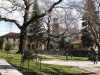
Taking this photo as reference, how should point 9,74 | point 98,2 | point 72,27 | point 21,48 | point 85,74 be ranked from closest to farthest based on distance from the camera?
point 9,74 < point 85,74 < point 98,2 < point 21,48 < point 72,27

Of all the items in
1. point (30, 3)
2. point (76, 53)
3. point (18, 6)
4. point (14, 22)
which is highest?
point (30, 3)

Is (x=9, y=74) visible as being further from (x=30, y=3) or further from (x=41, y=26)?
(x=41, y=26)

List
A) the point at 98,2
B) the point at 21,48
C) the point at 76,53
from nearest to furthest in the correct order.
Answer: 1. the point at 98,2
2. the point at 21,48
3. the point at 76,53

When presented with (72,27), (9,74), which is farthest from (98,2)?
(9,74)

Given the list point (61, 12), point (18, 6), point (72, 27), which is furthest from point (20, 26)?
point (72, 27)

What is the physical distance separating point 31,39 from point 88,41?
771 inches

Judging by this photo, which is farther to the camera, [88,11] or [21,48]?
[21,48]

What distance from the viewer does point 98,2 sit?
15508 millimetres

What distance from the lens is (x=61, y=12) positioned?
65.6 ft

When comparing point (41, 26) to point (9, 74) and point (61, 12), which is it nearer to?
point (61, 12)

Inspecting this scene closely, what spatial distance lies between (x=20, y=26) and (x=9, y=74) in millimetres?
14571

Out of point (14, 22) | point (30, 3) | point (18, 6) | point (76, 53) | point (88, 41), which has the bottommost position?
point (76, 53)

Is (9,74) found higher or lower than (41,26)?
lower

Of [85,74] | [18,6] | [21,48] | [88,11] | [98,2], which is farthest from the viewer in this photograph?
[21,48]
